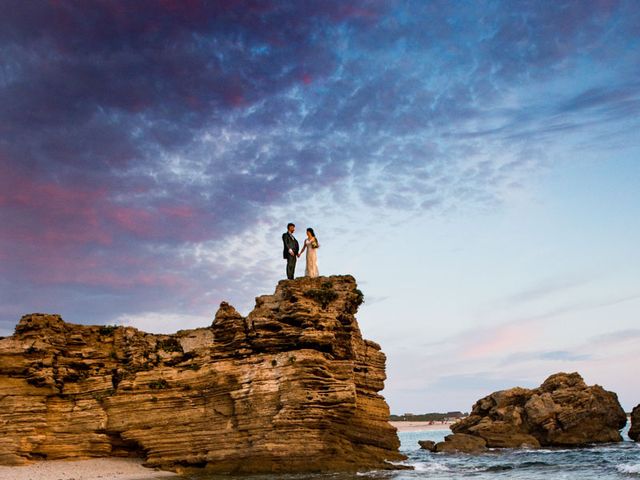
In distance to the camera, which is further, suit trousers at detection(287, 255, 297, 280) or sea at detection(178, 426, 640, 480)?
suit trousers at detection(287, 255, 297, 280)

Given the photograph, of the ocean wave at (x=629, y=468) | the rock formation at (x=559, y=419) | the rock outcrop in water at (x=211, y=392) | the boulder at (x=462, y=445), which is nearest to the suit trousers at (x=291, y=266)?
the rock outcrop in water at (x=211, y=392)

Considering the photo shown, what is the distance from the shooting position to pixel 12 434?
29344 mm

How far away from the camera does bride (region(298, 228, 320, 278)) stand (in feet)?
107

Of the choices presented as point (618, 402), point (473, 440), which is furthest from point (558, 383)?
point (473, 440)

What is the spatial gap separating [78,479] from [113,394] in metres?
5.38

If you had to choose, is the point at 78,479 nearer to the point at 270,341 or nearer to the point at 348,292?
the point at 270,341

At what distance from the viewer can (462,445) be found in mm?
54500

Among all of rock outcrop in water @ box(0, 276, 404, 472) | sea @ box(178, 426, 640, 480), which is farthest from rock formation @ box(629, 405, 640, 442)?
rock outcrop in water @ box(0, 276, 404, 472)

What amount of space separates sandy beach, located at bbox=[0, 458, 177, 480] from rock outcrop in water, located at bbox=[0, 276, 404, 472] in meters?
0.74

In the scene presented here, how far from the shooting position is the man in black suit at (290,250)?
32875mm

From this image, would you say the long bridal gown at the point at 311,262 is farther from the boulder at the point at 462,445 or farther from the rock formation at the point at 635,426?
the rock formation at the point at 635,426

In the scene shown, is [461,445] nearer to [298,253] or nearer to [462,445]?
[462,445]

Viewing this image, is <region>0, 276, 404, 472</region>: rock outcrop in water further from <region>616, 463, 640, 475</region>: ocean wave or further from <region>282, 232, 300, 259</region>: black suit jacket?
<region>616, 463, 640, 475</region>: ocean wave

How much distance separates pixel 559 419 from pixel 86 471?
152ft
